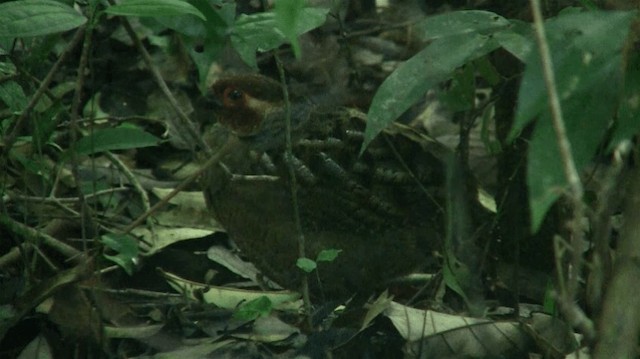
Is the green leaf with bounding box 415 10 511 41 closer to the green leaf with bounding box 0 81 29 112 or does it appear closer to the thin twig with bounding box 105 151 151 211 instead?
the green leaf with bounding box 0 81 29 112

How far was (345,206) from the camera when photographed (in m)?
3.30

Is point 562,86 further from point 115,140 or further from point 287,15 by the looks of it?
A: point 115,140

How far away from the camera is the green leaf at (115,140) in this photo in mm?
2814

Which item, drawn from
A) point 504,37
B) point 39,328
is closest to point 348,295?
point 39,328

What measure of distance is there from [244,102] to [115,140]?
80 cm

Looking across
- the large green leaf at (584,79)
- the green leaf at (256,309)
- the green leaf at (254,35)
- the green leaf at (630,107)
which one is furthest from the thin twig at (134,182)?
the large green leaf at (584,79)

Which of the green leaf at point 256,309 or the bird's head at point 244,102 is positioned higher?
the bird's head at point 244,102

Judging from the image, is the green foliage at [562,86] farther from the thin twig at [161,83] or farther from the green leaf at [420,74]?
the thin twig at [161,83]

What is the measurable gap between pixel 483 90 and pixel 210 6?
2039 millimetres

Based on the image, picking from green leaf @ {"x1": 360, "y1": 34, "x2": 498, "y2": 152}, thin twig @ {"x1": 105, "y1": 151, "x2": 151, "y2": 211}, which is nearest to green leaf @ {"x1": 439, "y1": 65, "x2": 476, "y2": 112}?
green leaf @ {"x1": 360, "y1": 34, "x2": 498, "y2": 152}

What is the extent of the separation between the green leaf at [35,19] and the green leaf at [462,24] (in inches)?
28.9

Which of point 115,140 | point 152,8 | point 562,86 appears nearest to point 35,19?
point 152,8

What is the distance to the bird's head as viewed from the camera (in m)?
3.54

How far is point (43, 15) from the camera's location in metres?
2.21
